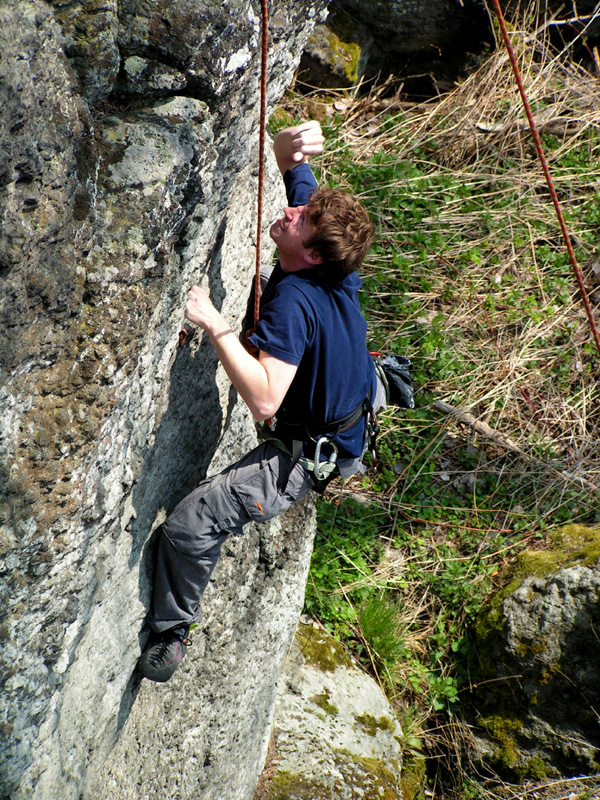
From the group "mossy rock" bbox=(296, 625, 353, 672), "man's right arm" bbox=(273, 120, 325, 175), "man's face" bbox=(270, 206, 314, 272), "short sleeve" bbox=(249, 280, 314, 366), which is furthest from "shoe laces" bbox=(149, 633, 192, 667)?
"man's right arm" bbox=(273, 120, 325, 175)

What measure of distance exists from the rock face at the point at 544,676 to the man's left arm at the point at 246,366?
8.20 feet

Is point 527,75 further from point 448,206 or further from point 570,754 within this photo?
point 570,754

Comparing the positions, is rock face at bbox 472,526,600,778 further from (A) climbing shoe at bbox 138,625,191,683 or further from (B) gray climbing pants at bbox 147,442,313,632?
(A) climbing shoe at bbox 138,625,191,683

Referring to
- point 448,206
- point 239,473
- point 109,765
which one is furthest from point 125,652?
point 448,206

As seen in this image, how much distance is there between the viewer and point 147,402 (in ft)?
7.14

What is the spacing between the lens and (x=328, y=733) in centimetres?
360

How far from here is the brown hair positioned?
232 cm

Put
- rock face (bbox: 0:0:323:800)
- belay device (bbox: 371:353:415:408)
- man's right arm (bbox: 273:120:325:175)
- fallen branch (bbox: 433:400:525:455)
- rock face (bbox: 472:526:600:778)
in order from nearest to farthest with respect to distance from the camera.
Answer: rock face (bbox: 0:0:323:800), man's right arm (bbox: 273:120:325:175), belay device (bbox: 371:353:415:408), rock face (bbox: 472:526:600:778), fallen branch (bbox: 433:400:525:455)

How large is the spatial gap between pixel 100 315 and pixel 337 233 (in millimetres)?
919

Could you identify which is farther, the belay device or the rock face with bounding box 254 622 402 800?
the rock face with bounding box 254 622 402 800

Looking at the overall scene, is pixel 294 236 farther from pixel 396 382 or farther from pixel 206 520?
pixel 206 520

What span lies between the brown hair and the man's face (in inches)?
1.2

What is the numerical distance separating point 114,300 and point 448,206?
4.28 meters

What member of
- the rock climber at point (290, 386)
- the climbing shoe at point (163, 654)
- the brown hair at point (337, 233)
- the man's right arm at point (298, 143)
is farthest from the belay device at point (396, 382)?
the climbing shoe at point (163, 654)
